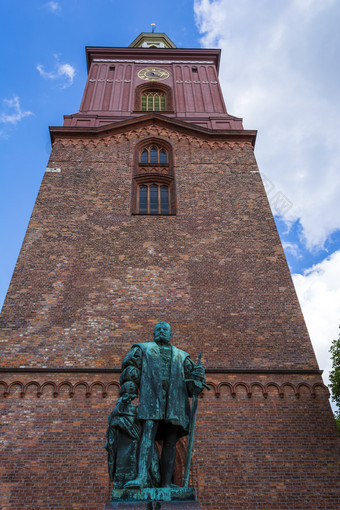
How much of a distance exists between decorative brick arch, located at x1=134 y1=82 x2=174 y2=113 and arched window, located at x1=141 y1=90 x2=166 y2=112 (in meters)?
0.14

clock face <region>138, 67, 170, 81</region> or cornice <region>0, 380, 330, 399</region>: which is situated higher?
clock face <region>138, 67, 170, 81</region>

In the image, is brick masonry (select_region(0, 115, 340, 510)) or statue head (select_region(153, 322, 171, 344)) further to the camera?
brick masonry (select_region(0, 115, 340, 510))

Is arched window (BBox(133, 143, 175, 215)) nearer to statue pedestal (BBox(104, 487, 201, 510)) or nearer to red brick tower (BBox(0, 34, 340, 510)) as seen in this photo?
red brick tower (BBox(0, 34, 340, 510))

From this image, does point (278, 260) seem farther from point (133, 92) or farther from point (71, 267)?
point (133, 92)

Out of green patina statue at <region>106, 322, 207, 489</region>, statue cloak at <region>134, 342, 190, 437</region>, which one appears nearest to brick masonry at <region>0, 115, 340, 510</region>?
green patina statue at <region>106, 322, 207, 489</region>

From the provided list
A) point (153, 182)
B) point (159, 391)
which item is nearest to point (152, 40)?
point (153, 182)

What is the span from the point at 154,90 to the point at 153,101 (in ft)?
3.31

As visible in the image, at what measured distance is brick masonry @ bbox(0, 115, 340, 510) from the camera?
8.67m

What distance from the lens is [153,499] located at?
3.97 metres

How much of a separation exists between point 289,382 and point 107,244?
630 cm

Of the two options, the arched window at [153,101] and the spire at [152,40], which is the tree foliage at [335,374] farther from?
the spire at [152,40]

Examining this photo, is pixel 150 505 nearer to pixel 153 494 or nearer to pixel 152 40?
pixel 153 494

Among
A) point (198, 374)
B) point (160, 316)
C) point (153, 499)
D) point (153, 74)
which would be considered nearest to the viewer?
point (153, 499)

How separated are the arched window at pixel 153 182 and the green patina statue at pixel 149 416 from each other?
9833 mm
